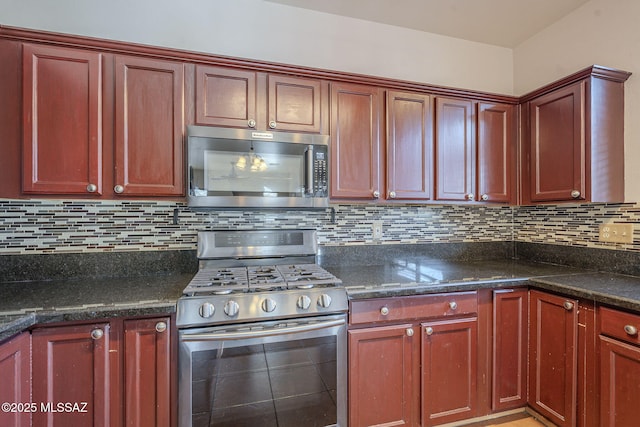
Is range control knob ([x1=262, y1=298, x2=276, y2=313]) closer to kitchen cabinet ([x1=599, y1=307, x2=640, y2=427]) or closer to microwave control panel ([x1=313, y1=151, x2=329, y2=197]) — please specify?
microwave control panel ([x1=313, y1=151, x2=329, y2=197])

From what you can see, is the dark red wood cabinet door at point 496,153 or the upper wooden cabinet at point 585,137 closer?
the upper wooden cabinet at point 585,137

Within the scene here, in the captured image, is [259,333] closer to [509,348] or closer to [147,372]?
[147,372]

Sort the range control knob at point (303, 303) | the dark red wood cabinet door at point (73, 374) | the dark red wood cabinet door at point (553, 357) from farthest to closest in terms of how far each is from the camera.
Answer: the dark red wood cabinet door at point (553, 357) < the range control knob at point (303, 303) < the dark red wood cabinet door at point (73, 374)

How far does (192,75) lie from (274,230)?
38.5 inches

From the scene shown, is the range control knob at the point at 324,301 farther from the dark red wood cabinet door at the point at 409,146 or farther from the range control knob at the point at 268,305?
the dark red wood cabinet door at the point at 409,146

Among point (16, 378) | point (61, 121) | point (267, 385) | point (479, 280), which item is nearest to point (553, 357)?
point (479, 280)

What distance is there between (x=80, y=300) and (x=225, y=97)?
116cm

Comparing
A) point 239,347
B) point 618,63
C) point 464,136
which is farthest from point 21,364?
point 618,63

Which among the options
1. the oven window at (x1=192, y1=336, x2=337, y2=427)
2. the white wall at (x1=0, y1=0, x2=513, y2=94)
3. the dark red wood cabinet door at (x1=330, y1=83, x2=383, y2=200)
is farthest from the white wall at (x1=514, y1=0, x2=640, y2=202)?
the oven window at (x1=192, y1=336, x2=337, y2=427)

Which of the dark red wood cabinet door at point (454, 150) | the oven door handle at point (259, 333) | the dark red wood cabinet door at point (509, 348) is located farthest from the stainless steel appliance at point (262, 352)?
the dark red wood cabinet door at point (454, 150)

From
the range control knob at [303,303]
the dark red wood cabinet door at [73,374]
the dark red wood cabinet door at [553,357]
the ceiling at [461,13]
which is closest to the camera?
the dark red wood cabinet door at [73,374]

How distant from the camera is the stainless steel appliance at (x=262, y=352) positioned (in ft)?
4.08

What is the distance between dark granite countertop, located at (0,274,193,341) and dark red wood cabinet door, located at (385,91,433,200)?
52.7 inches

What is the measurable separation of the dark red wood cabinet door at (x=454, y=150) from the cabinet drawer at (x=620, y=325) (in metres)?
0.92
